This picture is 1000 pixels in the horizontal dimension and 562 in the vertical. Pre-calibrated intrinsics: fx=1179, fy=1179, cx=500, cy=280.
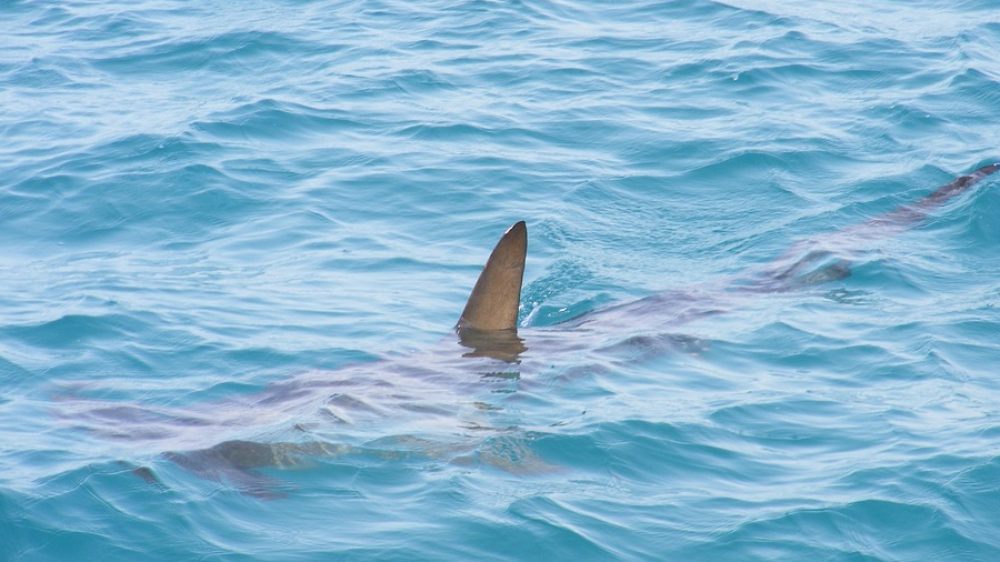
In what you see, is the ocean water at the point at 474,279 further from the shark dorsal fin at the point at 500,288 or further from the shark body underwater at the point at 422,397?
the shark dorsal fin at the point at 500,288

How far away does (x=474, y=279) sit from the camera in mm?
9344

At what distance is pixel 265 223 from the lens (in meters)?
10.4

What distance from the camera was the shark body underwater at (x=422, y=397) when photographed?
636cm

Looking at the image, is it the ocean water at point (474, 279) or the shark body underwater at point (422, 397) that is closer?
the ocean water at point (474, 279)

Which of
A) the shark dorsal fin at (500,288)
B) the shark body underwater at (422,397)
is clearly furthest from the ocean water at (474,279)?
the shark dorsal fin at (500,288)

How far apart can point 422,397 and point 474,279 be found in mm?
2336

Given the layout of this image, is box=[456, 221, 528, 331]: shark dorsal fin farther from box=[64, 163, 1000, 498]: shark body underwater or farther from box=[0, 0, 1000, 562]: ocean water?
box=[0, 0, 1000, 562]: ocean water

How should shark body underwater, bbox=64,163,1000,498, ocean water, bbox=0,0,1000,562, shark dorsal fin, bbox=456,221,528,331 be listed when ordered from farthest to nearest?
shark dorsal fin, bbox=456,221,528,331 < shark body underwater, bbox=64,163,1000,498 < ocean water, bbox=0,0,1000,562

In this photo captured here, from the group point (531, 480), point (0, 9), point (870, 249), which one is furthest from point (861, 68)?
point (0, 9)

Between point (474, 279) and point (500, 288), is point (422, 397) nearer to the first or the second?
point (500, 288)

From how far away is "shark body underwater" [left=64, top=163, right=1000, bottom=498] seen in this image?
6.36 metres

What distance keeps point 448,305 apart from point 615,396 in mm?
2054

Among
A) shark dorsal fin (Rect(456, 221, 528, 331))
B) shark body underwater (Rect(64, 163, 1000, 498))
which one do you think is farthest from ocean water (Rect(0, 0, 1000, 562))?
shark dorsal fin (Rect(456, 221, 528, 331))

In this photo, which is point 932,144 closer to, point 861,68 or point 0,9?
point 861,68
